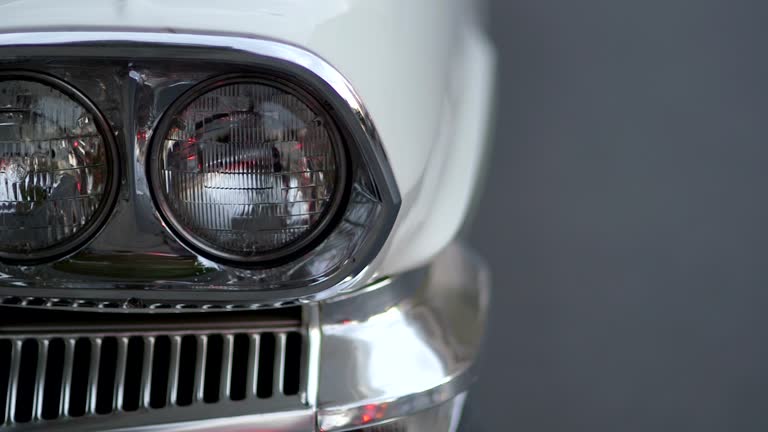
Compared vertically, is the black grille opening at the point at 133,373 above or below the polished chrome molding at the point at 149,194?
below

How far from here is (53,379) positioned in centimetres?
71

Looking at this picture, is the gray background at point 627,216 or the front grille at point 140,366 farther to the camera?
the gray background at point 627,216

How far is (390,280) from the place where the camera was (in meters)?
0.78

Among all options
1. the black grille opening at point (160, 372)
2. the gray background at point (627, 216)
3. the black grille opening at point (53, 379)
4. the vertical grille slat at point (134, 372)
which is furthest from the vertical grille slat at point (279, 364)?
the gray background at point (627, 216)

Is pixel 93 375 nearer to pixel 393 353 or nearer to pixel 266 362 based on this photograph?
pixel 266 362

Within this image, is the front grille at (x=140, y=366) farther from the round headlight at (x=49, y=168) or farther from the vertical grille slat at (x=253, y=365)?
the round headlight at (x=49, y=168)

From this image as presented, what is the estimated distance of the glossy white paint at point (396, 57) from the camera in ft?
1.87

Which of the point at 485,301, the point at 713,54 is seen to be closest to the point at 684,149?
the point at 713,54


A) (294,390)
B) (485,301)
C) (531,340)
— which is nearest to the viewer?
(294,390)

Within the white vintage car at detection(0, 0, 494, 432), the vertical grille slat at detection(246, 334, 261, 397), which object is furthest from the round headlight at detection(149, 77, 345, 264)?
the vertical grille slat at detection(246, 334, 261, 397)

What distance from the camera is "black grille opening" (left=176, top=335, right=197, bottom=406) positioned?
70 centimetres

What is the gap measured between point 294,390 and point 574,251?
4.12ft

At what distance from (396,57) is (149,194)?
26 centimetres

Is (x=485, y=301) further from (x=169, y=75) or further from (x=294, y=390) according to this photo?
(x=169, y=75)
